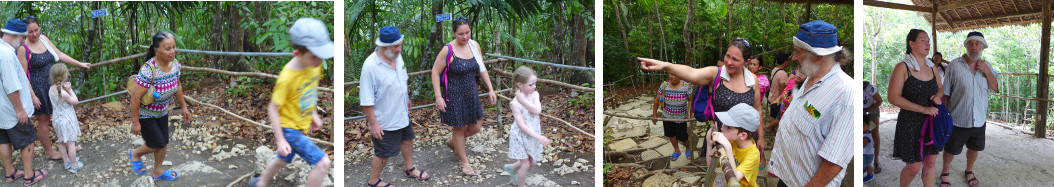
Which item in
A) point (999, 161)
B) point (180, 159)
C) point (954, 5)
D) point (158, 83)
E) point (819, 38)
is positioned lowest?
point (999, 161)

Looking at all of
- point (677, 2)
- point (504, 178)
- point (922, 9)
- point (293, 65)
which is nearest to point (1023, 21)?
point (922, 9)

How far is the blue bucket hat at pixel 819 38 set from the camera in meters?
2.51

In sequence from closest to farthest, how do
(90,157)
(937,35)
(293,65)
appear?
(293,65) < (90,157) < (937,35)

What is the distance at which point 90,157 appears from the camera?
3.12 meters

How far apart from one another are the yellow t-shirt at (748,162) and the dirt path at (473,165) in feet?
2.91

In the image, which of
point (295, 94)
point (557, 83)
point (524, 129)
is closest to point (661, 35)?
point (557, 83)

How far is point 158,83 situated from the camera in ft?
9.40

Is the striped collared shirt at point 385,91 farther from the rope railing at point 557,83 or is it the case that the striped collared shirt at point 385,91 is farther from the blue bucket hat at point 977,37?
the blue bucket hat at point 977,37

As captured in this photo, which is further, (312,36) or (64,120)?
(64,120)

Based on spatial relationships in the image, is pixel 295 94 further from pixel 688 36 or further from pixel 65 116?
pixel 688 36

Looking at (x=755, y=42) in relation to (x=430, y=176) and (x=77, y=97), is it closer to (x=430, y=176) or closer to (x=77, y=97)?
(x=430, y=176)

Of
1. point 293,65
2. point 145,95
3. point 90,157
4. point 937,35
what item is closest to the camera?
point 293,65

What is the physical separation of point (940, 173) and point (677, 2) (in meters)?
1.85

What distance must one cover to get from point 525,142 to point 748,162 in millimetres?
1119
